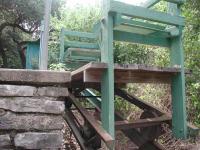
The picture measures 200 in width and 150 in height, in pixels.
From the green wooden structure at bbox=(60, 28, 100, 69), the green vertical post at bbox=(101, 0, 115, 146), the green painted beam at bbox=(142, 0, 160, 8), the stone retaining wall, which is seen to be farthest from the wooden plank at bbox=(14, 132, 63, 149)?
the green wooden structure at bbox=(60, 28, 100, 69)

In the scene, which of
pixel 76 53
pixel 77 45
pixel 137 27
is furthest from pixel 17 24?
pixel 137 27

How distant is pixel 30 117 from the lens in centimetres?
235

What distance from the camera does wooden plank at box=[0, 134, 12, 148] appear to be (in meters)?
2.27

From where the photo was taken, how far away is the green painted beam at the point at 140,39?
3797mm

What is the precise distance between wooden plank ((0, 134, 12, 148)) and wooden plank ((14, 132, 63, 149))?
0.05m

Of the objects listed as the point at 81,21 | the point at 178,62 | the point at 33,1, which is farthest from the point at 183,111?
the point at 33,1

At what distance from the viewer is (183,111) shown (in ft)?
12.5

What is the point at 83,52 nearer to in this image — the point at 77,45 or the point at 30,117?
the point at 77,45

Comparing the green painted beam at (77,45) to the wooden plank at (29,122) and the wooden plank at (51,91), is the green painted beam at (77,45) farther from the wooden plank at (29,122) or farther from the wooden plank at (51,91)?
the wooden plank at (29,122)

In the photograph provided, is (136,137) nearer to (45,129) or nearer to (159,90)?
(159,90)

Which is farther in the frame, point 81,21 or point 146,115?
point 81,21

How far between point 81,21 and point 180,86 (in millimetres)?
6075

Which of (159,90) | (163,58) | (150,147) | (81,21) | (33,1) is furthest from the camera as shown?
(33,1)

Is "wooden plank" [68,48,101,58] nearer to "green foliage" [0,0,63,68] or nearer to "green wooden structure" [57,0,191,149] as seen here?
"green wooden structure" [57,0,191,149]
